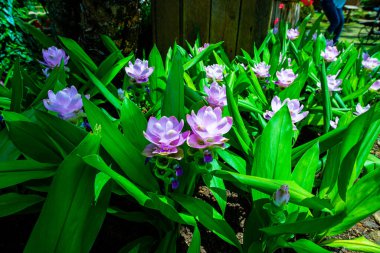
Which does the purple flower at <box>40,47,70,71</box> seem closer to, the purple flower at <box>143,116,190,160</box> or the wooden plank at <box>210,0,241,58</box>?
the purple flower at <box>143,116,190,160</box>

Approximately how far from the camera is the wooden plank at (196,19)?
249cm

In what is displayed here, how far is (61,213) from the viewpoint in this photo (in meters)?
0.72

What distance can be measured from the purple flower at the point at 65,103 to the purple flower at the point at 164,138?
0.34 metres

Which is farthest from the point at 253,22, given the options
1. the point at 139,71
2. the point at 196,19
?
the point at 139,71

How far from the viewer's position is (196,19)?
2547 mm

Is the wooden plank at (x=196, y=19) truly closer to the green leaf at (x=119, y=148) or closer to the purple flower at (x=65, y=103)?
the purple flower at (x=65, y=103)

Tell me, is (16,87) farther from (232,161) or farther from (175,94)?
(232,161)

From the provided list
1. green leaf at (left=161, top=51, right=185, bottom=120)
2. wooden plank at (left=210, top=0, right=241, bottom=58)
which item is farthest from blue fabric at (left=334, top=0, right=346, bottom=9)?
green leaf at (left=161, top=51, right=185, bottom=120)

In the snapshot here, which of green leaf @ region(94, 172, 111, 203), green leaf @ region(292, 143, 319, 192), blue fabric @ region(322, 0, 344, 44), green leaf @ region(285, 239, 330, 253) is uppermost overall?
green leaf @ region(94, 172, 111, 203)

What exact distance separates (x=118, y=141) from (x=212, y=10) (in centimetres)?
195

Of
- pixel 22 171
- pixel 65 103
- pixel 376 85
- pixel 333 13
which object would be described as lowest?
pixel 333 13

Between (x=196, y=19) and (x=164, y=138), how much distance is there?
1.97 m

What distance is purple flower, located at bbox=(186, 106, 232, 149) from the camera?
83 centimetres

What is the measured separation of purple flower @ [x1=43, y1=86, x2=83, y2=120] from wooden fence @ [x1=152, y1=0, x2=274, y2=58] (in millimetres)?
1741
